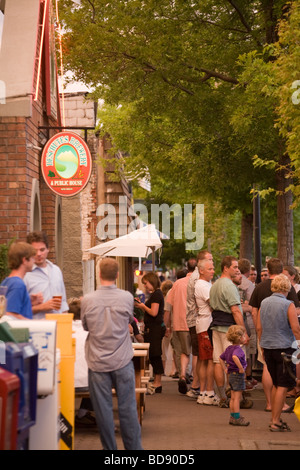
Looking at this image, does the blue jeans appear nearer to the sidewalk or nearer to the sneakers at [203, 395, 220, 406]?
the sidewalk

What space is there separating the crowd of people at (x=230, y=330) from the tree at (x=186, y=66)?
4.27 m

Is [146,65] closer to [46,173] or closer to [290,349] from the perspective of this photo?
[46,173]

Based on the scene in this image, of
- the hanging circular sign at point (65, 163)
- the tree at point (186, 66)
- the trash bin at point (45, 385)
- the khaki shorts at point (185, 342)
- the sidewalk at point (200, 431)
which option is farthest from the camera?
the tree at point (186, 66)

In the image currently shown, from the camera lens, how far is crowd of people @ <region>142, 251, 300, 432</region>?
11.2 m

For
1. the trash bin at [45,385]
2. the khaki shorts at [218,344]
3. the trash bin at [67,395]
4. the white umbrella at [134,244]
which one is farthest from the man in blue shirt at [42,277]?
the white umbrella at [134,244]

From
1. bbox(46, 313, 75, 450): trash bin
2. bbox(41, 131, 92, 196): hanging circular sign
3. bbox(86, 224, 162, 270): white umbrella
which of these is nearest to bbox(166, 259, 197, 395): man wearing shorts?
bbox(86, 224, 162, 270): white umbrella

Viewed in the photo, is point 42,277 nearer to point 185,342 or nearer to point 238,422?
point 238,422

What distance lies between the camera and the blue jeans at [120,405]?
27.6 feet

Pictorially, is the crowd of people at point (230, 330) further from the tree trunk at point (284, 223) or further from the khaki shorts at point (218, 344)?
the tree trunk at point (284, 223)

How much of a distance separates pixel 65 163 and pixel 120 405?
636 cm

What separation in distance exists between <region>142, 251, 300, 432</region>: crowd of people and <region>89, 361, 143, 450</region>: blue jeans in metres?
2.94

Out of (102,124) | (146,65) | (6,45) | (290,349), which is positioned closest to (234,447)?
(290,349)

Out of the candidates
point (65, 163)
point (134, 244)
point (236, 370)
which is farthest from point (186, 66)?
point (236, 370)

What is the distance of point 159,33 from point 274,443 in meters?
11.1
